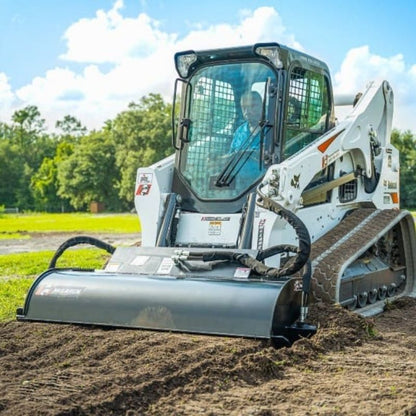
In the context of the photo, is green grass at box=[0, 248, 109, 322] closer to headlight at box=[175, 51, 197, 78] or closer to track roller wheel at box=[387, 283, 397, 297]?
headlight at box=[175, 51, 197, 78]

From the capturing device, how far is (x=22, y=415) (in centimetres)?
418

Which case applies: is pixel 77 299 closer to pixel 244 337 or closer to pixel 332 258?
pixel 244 337

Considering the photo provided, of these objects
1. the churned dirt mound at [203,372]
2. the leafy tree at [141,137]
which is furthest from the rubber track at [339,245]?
the leafy tree at [141,137]

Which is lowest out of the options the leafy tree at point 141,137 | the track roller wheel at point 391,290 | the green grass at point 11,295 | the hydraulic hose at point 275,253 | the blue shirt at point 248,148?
the green grass at point 11,295

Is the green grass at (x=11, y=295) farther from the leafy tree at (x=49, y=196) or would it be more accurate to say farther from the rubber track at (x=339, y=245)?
the leafy tree at (x=49, y=196)

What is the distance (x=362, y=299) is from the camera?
8.59 metres

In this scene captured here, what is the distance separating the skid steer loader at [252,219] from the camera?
6.54 m

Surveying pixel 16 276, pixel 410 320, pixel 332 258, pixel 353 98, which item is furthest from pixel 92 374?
pixel 16 276

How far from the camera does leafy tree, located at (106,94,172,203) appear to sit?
6469 centimetres

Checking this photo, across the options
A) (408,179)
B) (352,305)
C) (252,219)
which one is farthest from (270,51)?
(408,179)

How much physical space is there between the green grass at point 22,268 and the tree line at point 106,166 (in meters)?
47.3

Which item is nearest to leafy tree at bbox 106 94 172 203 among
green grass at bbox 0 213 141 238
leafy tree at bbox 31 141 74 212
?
leafy tree at bbox 31 141 74 212

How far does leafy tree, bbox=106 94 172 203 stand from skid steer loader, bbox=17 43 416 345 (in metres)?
54.3

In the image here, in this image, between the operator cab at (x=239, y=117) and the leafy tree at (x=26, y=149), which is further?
the leafy tree at (x=26, y=149)
